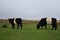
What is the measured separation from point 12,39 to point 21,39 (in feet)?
2.47

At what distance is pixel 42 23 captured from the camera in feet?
92.3

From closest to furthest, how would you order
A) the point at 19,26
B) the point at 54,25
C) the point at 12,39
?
1. the point at 12,39
2. the point at 54,25
3. the point at 19,26

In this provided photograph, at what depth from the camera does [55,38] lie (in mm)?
18406

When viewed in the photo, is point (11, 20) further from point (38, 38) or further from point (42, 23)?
point (38, 38)

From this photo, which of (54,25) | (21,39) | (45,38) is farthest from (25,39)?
(54,25)

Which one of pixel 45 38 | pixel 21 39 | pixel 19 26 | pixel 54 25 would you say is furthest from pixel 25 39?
pixel 19 26

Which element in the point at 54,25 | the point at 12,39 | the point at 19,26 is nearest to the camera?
the point at 12,39

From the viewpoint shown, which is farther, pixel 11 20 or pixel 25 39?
pixel 11 20

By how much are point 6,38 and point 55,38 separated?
4.24 metres

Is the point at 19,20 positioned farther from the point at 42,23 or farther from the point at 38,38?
the point at 38,38

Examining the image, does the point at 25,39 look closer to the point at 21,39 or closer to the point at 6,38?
the point at 21,39

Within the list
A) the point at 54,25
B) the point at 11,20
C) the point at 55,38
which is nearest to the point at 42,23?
the point at 54,25

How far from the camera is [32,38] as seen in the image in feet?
59.8

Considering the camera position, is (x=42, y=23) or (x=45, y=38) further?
(x=42, y=23)
